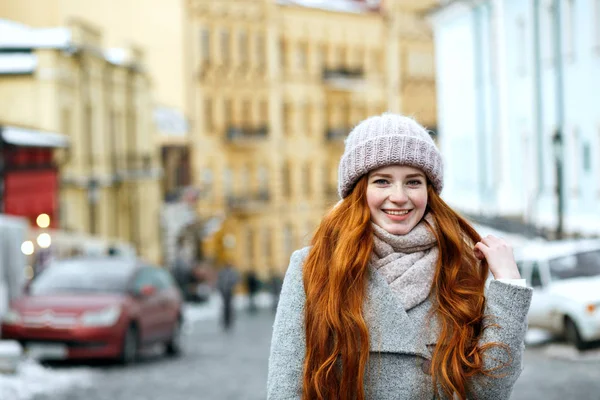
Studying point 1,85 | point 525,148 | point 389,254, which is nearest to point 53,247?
point 1,85

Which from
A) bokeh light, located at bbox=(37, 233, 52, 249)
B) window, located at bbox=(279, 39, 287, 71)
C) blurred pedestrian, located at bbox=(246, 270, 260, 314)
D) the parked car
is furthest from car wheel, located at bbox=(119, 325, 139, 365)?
window, located at bbox=(279, 39, 287, 71)

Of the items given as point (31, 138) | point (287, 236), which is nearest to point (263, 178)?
point (287, 236)

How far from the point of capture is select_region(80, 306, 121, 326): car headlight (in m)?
16.5

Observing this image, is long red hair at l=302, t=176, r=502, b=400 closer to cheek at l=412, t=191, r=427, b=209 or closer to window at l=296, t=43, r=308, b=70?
cheek at l=412, t=191, r=427, b=209

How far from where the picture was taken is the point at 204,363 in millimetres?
18359

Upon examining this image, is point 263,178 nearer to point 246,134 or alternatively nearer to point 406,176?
point 246,134

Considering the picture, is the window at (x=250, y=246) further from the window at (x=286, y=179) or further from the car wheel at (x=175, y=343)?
the car wheel at (x=175, y=343)

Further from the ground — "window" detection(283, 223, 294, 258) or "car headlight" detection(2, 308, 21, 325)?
"car headlight" detection(2, 308, 21, 325)

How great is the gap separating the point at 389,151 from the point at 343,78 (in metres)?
71.1

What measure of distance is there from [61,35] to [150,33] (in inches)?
766

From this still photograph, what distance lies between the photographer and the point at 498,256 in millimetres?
3564

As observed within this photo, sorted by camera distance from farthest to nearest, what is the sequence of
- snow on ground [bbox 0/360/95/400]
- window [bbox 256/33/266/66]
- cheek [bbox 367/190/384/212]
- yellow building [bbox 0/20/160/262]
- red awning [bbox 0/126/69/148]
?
window [bbox 256/33/266/66] → yellow building [bbox 0/20/160/262] → red awning [bbox 0/126/69/148] → snow on ground [bbox 0/360/95/400] → cheek [bbox 367/190/384/212]

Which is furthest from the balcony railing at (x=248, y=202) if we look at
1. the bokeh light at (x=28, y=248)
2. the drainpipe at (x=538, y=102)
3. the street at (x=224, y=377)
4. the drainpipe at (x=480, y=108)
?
the street at (x=224, y=377)

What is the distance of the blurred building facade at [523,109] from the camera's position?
1198 inches
